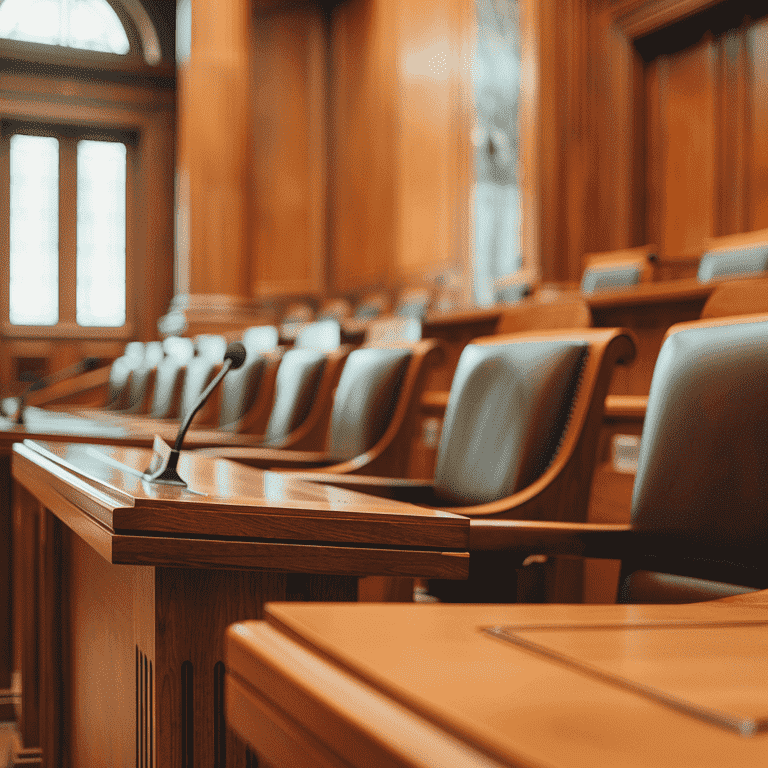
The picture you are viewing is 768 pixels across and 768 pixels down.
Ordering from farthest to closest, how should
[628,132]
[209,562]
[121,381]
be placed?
[121,381], [628,132], [209,562]

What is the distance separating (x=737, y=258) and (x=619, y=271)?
32.5 inches

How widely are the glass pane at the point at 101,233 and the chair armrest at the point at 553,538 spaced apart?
7.99 m

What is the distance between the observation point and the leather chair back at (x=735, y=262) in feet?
10.1

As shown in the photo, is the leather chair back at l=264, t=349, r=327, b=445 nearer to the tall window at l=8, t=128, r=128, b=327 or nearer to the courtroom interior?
the courtroom interior

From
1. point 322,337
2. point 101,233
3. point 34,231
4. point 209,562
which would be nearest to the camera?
point 209,562

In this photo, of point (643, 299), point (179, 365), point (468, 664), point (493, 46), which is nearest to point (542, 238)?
point (493, 46)

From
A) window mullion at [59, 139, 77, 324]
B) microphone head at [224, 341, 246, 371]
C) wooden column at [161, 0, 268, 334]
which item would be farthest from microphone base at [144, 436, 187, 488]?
window mullion at [59, 139, 77, 324]

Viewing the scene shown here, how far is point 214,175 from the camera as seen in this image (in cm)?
668

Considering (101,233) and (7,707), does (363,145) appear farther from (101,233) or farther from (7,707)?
(7,707)

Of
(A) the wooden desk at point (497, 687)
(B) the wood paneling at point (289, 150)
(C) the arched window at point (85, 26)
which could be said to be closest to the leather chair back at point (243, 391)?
(A) the wooden desk at point (497, 687)

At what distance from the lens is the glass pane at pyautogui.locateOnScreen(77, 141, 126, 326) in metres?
8.62

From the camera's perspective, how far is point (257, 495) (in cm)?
93

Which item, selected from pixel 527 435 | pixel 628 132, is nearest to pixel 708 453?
pixel 527 435

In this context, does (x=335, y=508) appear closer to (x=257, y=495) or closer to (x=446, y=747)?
(x=257, y=495)
